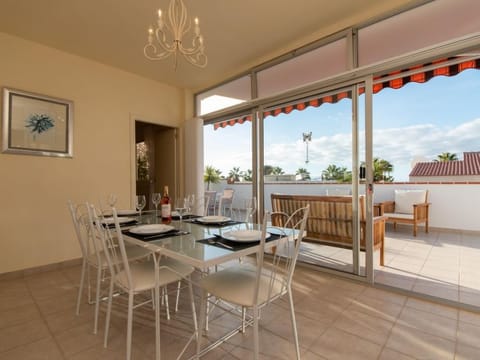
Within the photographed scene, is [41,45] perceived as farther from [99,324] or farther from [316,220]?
[316,220]

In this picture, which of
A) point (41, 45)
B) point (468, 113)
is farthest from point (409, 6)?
point (41, 45)

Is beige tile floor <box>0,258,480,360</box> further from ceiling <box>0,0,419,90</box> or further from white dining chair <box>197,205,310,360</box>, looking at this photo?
ceiling <box>0,0,419,90</box>

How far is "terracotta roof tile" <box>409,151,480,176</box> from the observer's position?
5639 millimetres

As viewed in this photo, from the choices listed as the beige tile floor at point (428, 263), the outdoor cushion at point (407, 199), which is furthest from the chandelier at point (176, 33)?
the outdoor cushion at point (407, 199)

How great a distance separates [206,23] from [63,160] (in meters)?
2.37

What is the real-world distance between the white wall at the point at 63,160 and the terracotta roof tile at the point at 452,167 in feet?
21.5

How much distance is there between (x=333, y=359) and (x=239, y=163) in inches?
115

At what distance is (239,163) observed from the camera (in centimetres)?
402

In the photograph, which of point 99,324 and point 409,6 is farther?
point 409,6

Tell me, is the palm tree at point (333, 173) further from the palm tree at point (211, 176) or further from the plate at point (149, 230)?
the palm tree at point (211, 176)

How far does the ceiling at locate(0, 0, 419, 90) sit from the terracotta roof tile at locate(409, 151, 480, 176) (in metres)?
5.19

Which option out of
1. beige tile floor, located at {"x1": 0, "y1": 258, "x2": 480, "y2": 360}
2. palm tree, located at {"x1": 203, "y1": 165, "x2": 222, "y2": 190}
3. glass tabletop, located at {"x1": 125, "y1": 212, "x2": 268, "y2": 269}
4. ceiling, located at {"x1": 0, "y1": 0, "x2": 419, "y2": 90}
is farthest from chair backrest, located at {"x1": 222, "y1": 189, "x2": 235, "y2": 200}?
glass tabletop, located at {"x1": 125, "y1": 212, "x2": 268, "y2": 269}

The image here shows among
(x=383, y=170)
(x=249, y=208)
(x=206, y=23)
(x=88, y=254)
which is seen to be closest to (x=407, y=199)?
(x=383, y=170)

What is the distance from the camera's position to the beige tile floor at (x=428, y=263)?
2.43 m
